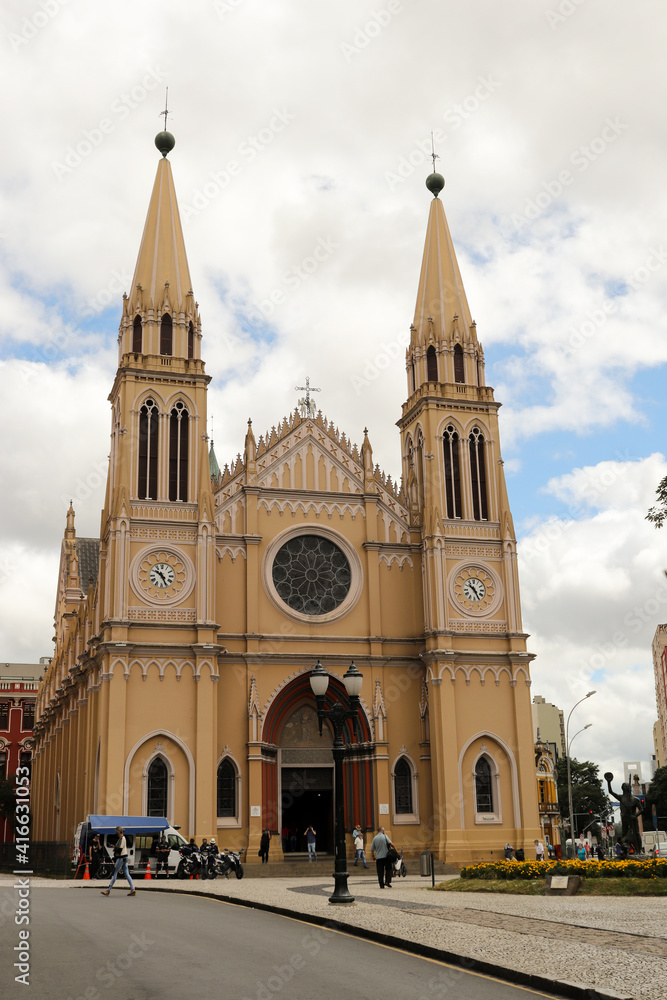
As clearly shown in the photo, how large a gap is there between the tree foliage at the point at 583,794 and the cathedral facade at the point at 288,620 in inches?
2090

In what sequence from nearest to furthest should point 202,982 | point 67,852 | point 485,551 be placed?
point 202,982
point 67,852
point 485,551

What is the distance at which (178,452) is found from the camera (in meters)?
41.1

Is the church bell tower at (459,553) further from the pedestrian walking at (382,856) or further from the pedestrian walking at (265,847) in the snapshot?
the pedestrian walking at (382,856)

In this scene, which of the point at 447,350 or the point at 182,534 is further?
the point at 447,350

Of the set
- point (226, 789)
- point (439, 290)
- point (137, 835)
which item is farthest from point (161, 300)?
point (137, 835)

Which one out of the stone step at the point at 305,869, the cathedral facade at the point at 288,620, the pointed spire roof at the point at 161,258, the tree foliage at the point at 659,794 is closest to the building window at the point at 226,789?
the cathedral facade at the point at 288,620

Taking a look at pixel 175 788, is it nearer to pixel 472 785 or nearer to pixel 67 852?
pixel 67 852

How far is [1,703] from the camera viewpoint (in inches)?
3221

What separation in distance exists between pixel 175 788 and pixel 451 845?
10.5 metres

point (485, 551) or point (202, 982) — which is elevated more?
point (485, 551)

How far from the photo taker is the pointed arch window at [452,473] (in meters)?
44.2

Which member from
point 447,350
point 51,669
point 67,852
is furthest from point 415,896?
point 51,669

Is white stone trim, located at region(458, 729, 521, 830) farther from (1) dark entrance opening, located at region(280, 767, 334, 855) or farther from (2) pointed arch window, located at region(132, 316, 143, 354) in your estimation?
(2) pointed arch window, located at region(132, 316, 143, 354)

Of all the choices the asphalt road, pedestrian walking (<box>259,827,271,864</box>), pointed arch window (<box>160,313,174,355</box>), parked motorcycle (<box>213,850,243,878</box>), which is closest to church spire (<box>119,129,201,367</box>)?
pointed arch window (<box>160,313,174,355</box>)
